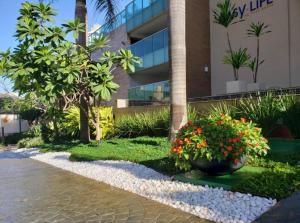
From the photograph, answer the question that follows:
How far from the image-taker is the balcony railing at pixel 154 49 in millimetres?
22094

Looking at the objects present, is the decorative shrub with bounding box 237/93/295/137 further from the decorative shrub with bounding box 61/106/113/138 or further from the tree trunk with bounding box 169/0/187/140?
the decorative shrub with bounding box 61/106/113/138

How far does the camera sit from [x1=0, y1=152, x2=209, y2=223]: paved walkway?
541 centimetres

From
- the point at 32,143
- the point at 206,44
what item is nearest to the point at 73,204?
the point at 32,143

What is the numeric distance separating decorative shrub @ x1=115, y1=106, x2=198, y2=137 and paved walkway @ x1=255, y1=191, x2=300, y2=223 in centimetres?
783

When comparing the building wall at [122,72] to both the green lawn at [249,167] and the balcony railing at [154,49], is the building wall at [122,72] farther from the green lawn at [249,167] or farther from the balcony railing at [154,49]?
the green lawn at [249,167]

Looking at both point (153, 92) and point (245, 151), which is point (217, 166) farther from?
point (153, 92)

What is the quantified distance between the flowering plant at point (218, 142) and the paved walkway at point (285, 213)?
1530 millimetres

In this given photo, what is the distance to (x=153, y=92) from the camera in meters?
20.7

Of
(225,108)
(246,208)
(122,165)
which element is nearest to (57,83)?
(122,165)

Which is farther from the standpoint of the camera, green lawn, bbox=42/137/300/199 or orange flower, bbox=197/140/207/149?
orange flower, bbox=197/140/207/149

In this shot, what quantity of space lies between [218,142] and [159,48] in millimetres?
16784

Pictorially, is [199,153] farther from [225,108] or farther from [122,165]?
[225,108]

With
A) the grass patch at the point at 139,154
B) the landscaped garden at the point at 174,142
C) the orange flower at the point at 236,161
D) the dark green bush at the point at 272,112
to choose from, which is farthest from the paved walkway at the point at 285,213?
the dark green bush at the point at 272,112

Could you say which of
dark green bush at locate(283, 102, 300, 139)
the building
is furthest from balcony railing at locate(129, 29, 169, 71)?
dark green bush at locate(283, 102, 300, 139)
